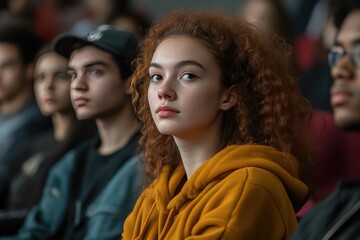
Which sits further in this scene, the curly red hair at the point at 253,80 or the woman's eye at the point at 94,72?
the woman's eye at the point at 94,72

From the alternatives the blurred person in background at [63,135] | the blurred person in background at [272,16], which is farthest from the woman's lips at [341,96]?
the blurred person in background at [272,16]

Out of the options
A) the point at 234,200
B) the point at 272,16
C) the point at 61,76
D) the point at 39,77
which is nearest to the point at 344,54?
the point at 234,200

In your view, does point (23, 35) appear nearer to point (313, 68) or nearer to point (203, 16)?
point (313, 68)

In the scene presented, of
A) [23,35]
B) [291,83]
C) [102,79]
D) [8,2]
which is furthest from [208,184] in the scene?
[8,2]

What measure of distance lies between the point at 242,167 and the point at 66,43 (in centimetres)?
123

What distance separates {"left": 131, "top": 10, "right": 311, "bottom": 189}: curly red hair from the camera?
2.68 metres

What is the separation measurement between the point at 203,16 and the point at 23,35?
2700 millimetres

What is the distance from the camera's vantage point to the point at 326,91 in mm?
4730

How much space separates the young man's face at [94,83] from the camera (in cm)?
346

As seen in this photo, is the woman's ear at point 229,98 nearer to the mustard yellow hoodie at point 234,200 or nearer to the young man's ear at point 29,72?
the mustard yellow hoodie at point 234,200

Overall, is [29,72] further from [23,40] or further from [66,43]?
[66,43]

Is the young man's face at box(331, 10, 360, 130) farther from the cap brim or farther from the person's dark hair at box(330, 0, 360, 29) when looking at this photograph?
the cap brim

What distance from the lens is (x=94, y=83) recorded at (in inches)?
137

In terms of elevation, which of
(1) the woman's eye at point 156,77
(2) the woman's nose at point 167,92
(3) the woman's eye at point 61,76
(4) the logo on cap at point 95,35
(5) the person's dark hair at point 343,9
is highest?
(5) the person's dark hair at point 343,9
